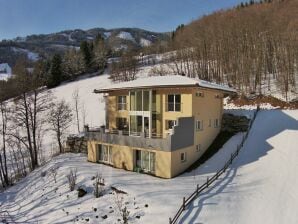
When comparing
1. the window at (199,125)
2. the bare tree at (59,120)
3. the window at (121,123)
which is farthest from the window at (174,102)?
the bare tree at (59,120)

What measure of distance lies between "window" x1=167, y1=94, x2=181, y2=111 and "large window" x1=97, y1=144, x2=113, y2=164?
6555 millimetres

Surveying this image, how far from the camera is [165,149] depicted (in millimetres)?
20500

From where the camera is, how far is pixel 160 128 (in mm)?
23922

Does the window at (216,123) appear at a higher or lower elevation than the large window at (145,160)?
higher

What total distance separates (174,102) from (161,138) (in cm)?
361

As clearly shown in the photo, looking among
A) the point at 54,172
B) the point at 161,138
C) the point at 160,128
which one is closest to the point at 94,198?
the point at 161,138

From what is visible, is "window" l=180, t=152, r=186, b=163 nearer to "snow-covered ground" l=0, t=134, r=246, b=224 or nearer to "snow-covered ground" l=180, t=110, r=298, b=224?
"snow-covered ground" l=0, t=134, r=246, b=224

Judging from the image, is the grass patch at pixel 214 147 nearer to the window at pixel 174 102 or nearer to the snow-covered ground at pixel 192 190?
the snow-covered ground at pixel 192 190

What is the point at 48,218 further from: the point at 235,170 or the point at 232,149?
the point at 232,149

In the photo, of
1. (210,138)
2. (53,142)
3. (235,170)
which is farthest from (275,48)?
(53,142)

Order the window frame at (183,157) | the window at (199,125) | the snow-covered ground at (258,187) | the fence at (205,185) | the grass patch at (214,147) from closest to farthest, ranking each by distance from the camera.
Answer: the fence at (205,185), the snow-covered ground at (258,187), the window frame at (183,157), the grass patch at (214,147), the window at (199,125)

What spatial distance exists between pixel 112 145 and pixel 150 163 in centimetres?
438

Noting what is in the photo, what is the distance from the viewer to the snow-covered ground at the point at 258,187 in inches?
592

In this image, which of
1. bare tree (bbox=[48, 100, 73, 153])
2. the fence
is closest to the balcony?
the fence
